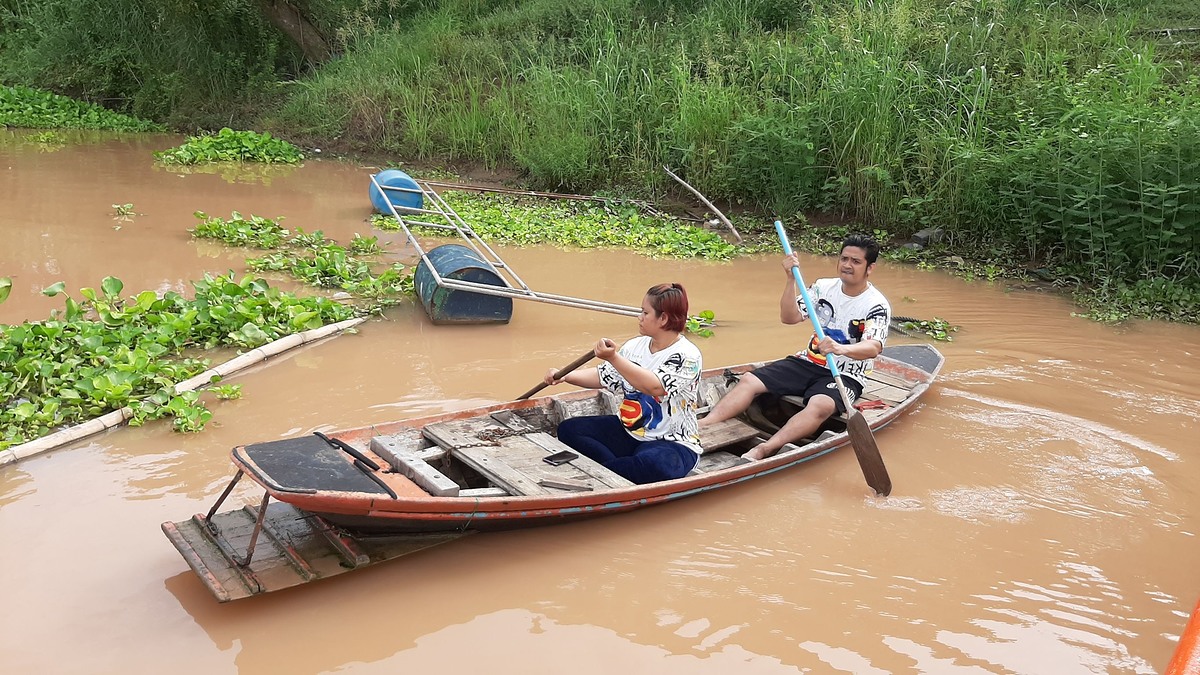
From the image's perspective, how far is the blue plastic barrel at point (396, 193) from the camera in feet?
34.8

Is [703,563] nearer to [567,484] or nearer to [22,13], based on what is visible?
[567,484]

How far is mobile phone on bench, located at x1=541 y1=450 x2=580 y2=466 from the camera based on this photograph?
14.6 ft

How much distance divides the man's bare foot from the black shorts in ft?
1.50

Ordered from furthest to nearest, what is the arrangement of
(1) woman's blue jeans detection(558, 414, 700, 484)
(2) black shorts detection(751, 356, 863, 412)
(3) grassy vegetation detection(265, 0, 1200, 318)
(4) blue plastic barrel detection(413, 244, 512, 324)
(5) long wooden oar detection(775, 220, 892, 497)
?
(3) grassy vegetation detection(265, 0, 1200, 318) → (4) blue plastic barrel detection(413, 244, 512, 324) → (2) black shorts detection(751, 356, 863, 412) → (5) long wooden oar detection(775, 220, 892, 497) → (1) woman's blue jeans detection(558, 414, 700, 484)

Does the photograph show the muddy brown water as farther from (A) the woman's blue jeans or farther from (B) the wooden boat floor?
(A) the woman's blue jeans

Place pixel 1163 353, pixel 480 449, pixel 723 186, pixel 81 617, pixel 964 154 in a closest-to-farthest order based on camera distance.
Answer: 1. pixel 81 617
2. pixel 480 449
3. pixel 1163 353
4. pixel 964 154
5. pixel 723 186

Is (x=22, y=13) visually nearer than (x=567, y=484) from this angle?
No

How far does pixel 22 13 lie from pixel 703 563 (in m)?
22.0

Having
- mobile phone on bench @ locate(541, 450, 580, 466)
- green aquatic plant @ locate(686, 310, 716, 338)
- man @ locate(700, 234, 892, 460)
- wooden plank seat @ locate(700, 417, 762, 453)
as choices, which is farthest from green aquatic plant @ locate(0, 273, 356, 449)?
man @ locate(700, 234, 892, 460)

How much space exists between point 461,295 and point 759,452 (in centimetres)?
302

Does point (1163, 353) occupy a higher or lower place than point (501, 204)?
lower

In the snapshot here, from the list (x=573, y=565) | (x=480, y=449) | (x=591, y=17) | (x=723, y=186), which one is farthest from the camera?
(x=591, y=17)

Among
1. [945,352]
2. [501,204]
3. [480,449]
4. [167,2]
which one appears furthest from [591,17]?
[480,449]

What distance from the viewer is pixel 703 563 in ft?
14.0
